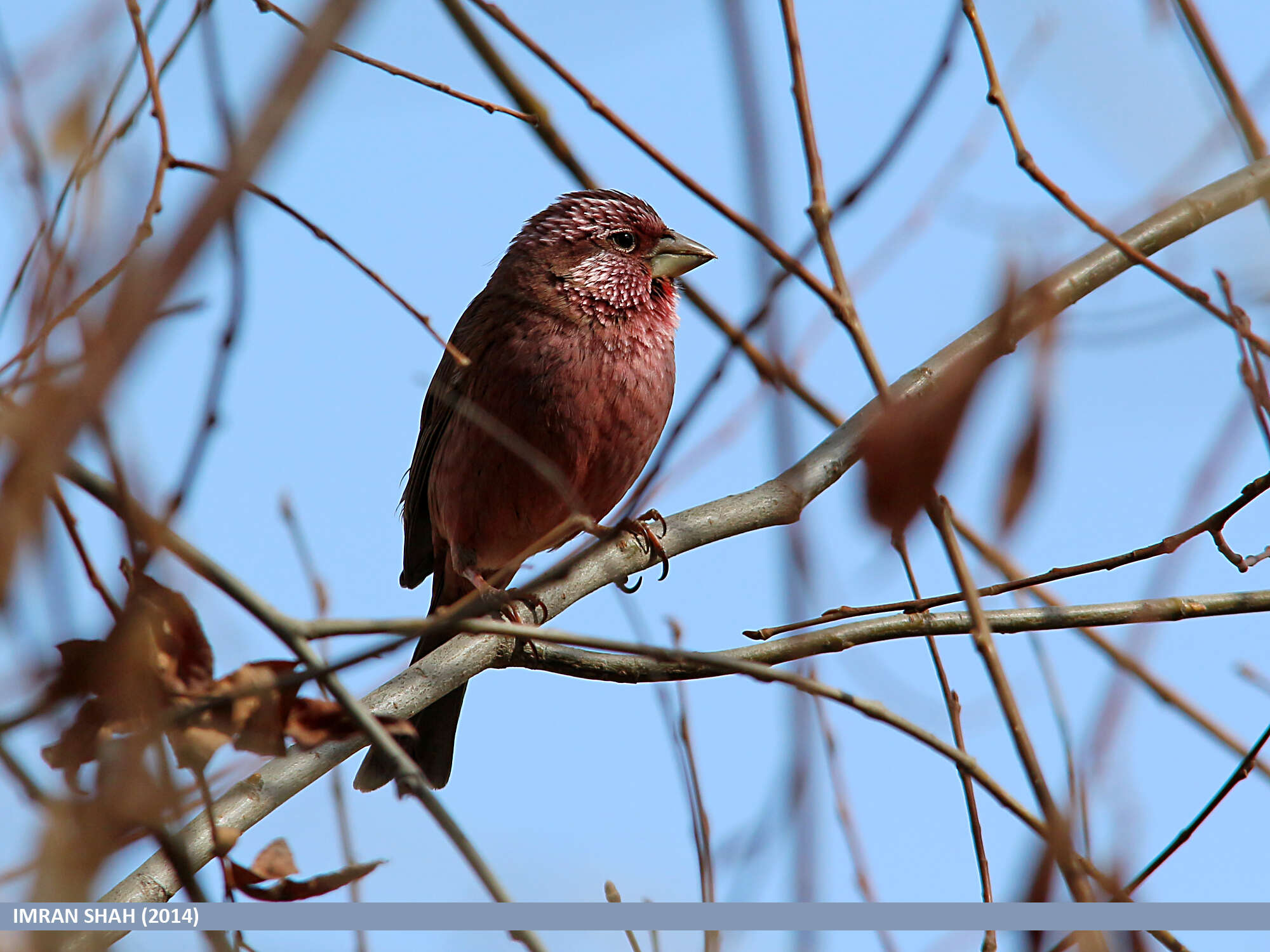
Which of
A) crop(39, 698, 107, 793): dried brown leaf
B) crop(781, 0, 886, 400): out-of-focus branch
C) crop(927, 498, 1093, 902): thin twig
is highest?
crop(781, 0, 886, 400): out-of-focus branch

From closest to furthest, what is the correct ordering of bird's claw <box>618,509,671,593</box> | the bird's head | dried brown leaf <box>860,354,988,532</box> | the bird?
dried brown leaf <box>860,354,988,532</box>, bird's claw <box>618,509,671,593</box>, the bird, the bird's head

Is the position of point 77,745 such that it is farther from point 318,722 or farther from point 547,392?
point 547,392

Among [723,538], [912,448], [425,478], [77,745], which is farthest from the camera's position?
[425,478]

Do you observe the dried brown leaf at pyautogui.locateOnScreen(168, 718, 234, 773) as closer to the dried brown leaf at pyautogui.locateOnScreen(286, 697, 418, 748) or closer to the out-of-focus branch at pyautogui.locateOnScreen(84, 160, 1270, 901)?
the dried brown leaf at pyautogui.locateOnScreen(286, 697, 418, 748)

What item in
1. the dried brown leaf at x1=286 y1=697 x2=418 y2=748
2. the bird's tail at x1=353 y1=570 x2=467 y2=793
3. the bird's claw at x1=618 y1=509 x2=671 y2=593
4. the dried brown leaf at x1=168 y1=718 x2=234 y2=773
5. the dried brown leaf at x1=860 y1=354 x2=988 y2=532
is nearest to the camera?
the dried brown leaf at x1=860 y1=354 x2=988 y2=532

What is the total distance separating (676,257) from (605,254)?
1.19ft

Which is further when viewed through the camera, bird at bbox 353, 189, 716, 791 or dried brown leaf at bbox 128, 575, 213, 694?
bird at bbox 353, 189, 716, 791

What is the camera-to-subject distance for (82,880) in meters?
1.28

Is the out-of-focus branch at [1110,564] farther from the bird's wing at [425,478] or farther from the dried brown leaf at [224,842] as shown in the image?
the bird's wing at [425,478]

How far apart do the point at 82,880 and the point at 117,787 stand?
101 millimetres

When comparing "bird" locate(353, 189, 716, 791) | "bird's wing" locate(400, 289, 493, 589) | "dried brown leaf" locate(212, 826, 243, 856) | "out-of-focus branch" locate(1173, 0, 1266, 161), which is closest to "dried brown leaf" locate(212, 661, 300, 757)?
"dried brown leaf" locate(212, 826, 243, 856)

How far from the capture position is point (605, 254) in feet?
18.6

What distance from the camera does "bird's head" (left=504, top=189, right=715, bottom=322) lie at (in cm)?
541

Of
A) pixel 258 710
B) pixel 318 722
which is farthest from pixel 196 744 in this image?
pixel 318 722
